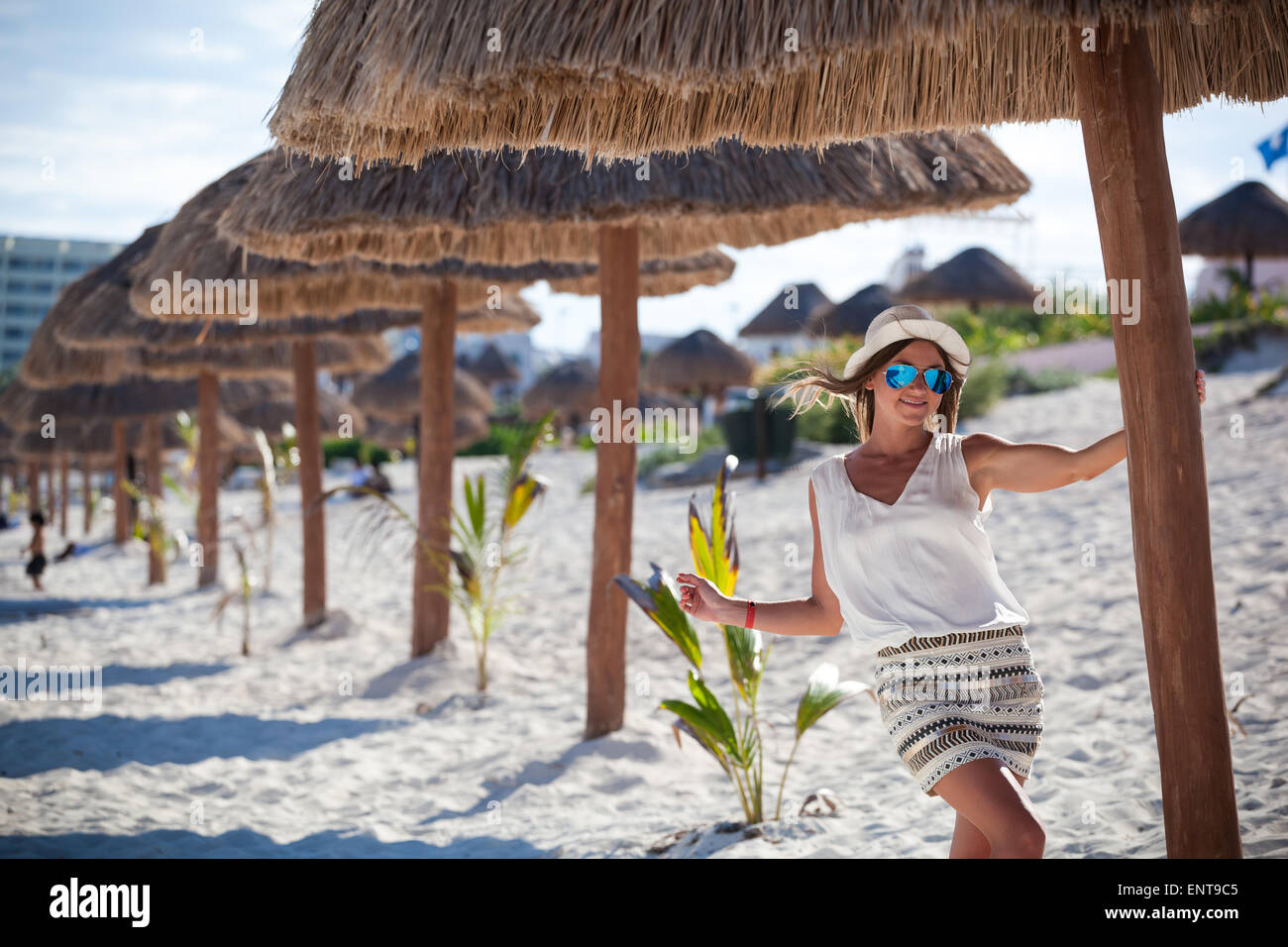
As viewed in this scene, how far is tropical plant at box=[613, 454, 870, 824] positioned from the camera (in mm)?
3396

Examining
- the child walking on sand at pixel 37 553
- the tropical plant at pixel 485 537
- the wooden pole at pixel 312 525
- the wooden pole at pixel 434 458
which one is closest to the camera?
the tropical plant at pixel 485 537

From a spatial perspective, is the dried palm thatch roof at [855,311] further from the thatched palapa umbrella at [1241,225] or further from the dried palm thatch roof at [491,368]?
the dried palm thatch roof at [491,368]

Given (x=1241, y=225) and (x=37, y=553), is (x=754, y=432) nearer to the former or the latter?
(x=1241, y=225)

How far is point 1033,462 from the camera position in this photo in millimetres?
1959

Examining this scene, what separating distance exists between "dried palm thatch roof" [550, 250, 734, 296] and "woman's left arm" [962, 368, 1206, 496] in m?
4.30

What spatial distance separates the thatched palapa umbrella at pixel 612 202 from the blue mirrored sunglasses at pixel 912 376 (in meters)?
2.12

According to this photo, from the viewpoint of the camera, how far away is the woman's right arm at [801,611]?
2.11 meters

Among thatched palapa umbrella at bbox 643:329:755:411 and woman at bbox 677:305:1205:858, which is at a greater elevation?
thatched palapa umbrella at bbox 643:329:755:411

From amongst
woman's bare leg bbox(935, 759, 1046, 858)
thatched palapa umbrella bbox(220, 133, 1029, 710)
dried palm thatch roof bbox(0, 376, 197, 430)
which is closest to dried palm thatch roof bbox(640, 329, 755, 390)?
dried palm thatch roof bbox(0, 376, 197, 430)

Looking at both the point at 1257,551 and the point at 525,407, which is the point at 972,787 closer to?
the point at 1257,551

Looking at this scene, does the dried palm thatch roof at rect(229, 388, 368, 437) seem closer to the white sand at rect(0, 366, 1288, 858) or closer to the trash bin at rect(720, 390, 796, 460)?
the trash bin at rect(720, 390, 796, 460)

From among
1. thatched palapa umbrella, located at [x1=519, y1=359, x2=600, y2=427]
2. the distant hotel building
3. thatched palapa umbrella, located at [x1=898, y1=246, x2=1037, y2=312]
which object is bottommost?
thatched palapa umbrella, located at [x1=519, y1=359, x2=600, y2=427]

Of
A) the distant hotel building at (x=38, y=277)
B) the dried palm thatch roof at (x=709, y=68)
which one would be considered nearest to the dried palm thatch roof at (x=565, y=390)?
the dried palm thatch roof at (x=709, y=68)
